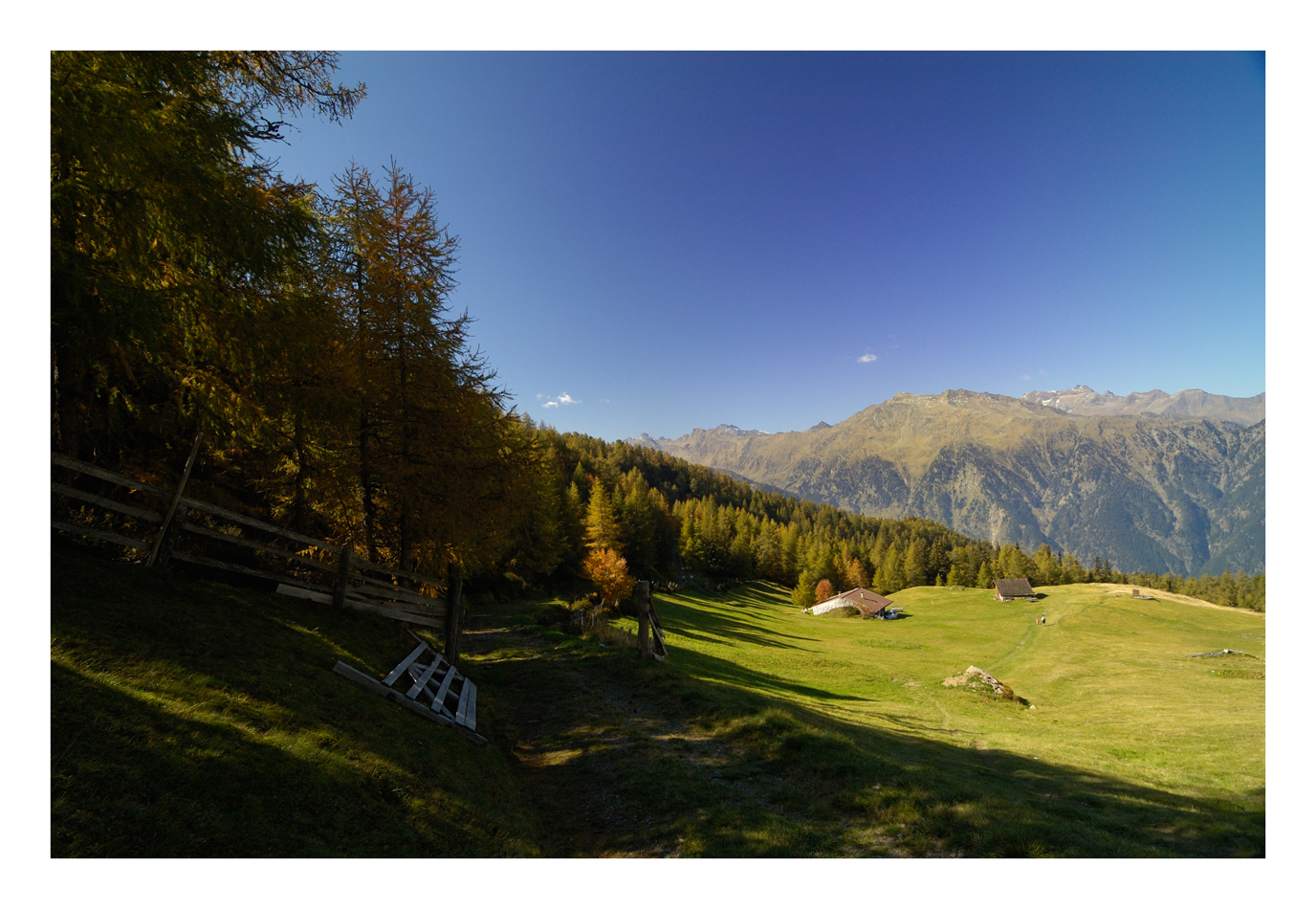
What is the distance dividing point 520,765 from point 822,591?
8542cm

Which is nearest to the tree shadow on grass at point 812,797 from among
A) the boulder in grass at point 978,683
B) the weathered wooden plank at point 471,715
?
the weathered wooden plank at point 471,715

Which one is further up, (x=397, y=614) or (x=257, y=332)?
(x=257, y=332)

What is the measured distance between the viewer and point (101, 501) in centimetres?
770

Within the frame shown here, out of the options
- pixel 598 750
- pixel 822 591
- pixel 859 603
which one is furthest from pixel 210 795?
pixel 822 591

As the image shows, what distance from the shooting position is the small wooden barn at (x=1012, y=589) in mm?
84312

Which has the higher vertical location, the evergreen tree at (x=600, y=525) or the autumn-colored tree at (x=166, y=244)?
the autumn-colored tree at (x=166, y=244)

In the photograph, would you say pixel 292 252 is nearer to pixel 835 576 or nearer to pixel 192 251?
pixel 192 251

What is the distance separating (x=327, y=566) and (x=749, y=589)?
8731cm

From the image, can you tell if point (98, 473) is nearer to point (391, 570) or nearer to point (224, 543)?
point (224, 543)

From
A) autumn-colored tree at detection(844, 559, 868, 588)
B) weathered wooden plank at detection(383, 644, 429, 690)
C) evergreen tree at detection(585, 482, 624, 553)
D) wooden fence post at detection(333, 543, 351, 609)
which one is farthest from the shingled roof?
wooden fence post at detection(333, 543, 351, 609)

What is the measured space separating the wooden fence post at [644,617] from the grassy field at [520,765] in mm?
947

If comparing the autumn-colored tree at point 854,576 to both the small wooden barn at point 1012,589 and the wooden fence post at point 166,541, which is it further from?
the wooden fence post at point 166,541

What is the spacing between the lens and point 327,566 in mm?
10984
